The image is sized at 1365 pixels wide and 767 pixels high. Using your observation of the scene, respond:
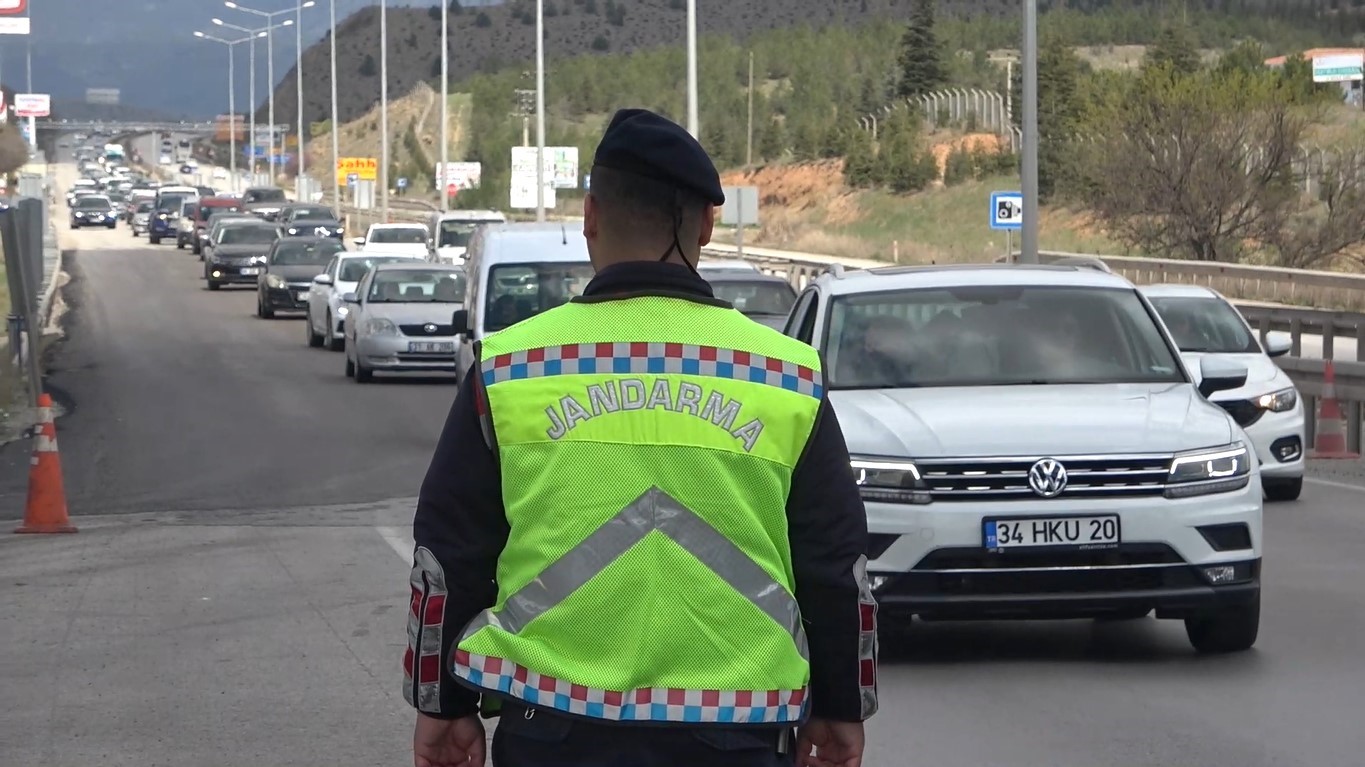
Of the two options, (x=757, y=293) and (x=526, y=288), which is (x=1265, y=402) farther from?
(x=526, y=288)

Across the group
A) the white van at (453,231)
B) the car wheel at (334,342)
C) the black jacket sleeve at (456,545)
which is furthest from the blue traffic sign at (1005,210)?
the black jacket sleeve at (456,545)

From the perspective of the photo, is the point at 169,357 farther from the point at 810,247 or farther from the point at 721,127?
the point at 721,127

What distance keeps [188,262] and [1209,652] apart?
197ft

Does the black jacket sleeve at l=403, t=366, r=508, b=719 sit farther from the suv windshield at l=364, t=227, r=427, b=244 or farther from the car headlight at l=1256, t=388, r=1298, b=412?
the suv windshield at l=364, t=227, r=427, b=244

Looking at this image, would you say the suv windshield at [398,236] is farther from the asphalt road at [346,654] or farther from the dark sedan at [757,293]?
the asphalt road at [346,654]

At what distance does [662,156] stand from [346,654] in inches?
242

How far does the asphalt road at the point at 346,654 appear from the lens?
744cm

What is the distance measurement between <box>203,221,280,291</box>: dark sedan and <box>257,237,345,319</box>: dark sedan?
786 cm

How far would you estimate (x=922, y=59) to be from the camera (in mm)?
112750

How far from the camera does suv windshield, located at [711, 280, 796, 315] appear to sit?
2055 cm

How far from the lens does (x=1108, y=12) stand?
15038 centimetres

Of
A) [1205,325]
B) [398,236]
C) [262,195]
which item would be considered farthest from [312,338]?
[262,195]

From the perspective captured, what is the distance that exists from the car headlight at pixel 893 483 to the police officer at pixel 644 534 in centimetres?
497

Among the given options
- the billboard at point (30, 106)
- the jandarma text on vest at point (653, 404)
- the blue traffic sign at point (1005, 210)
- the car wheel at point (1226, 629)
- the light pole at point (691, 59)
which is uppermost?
the billboard at point (30, 106)
